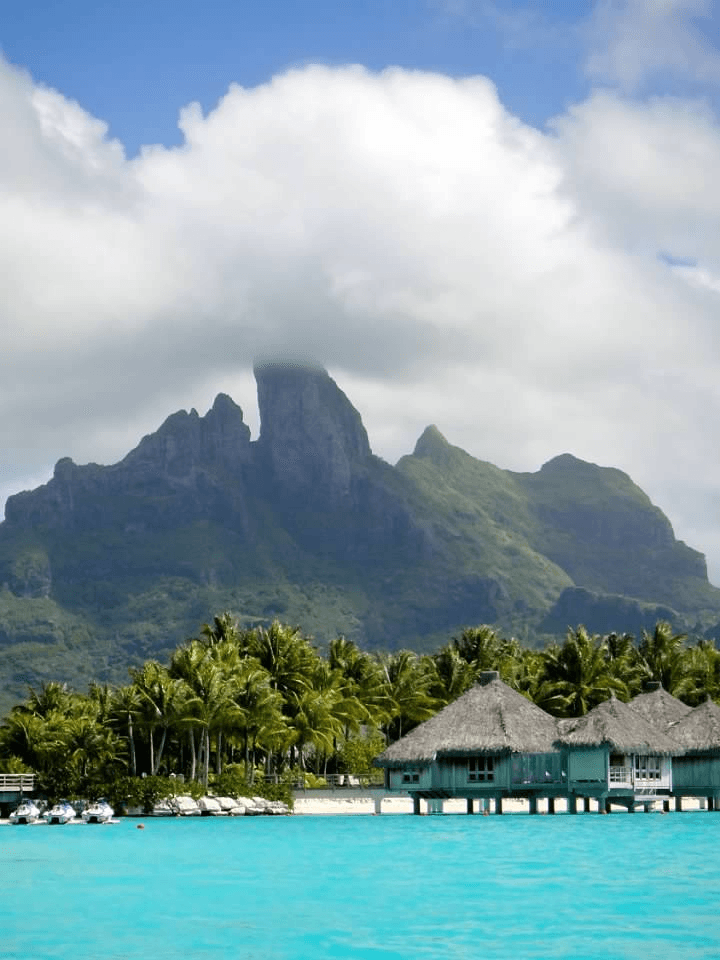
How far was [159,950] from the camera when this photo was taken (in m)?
21.2

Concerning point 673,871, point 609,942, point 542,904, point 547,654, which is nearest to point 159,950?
point 609,942

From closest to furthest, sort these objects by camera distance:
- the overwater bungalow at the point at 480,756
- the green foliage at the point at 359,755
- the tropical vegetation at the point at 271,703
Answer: the overwater bungalow at the point at 480,756
the tropical vegetation at the point at 271,703
the green foliage at the point at 359,755

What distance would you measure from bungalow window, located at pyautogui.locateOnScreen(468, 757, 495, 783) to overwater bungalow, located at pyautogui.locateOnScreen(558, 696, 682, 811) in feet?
9.29

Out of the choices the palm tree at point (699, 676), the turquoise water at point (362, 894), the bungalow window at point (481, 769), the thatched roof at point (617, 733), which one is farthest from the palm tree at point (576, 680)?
the turquoise water at point (362, 894)

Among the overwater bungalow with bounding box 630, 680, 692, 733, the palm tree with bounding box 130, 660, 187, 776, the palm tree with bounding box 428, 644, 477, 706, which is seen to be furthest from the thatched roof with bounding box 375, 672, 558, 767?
the palm tree with bounding box 428, 644, 477, 706

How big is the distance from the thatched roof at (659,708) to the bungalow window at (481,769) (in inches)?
366

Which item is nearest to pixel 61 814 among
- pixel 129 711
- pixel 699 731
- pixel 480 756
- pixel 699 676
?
pixel 129 711

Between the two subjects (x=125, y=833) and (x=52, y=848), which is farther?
(x=125, y=833)

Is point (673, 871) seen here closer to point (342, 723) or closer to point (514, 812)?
point (514, 812)

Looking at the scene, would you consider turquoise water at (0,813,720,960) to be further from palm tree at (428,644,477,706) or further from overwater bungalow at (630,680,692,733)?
palm tree at (428,644,477,706)

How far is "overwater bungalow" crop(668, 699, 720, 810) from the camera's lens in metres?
59.6

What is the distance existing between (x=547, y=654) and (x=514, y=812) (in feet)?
42.1

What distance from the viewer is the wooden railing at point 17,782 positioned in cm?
5909

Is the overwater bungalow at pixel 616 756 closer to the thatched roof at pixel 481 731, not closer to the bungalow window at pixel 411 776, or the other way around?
the thatched roof at pixel 481 731
